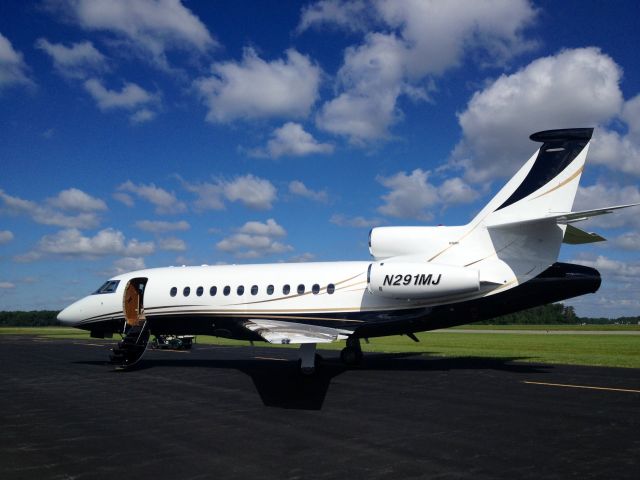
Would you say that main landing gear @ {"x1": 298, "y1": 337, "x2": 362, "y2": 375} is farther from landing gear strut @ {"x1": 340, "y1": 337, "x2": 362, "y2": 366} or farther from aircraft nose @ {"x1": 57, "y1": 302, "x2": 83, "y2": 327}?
aircraft nose @ {"x1": 57, "y1": 302, "x2": 83, "y2": 327}

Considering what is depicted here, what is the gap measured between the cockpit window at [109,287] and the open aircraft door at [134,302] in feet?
2.08

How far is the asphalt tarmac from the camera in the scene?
20.1ft

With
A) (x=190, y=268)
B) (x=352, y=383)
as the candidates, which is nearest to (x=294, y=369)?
(x=352, y=383)

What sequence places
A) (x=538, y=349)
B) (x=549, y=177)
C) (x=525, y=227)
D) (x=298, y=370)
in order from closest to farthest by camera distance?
(x=549, y=177) → (x=525, y=227) → (x=298, y=370) → (x=538, y=349)

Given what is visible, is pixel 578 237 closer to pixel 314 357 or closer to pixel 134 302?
pixel 314 357

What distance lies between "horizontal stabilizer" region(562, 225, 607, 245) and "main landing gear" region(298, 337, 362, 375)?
284 inches

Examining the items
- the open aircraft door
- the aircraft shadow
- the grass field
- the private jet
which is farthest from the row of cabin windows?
the grass field

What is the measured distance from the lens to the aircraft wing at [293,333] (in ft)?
39.4

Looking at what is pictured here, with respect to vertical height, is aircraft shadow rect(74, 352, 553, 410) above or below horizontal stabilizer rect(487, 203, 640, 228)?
below

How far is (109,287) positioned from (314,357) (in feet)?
32.2

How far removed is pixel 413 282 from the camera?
1427 centimetres

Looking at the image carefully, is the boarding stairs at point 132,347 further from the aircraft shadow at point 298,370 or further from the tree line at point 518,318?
the tree line at point 518,318

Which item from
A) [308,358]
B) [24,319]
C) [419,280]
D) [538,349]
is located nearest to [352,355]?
[308,358]

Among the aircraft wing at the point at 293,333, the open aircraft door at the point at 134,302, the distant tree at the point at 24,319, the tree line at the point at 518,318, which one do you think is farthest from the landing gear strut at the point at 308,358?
the distant tree at the point at 24,319
